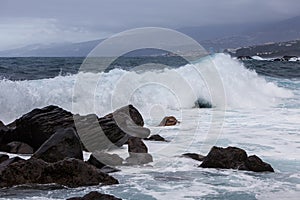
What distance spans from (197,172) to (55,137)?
2.41 m

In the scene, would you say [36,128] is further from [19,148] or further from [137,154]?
[137,154]

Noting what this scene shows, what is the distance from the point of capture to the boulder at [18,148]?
30.6 feet

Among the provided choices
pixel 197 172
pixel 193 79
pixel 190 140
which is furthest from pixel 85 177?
pixel 193 79

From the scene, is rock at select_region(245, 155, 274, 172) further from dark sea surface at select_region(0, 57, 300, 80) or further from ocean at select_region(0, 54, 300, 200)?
dark sea surface at select_region(0, 57, 300, 80)

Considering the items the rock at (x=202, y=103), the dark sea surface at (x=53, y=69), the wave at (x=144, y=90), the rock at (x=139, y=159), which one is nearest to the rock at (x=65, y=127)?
the rock at (x=139, y=159)

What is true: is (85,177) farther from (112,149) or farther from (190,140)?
(190,140)

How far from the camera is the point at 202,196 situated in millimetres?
6297

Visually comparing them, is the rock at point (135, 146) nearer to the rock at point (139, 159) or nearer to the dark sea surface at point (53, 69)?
the rock at point (139, 159)

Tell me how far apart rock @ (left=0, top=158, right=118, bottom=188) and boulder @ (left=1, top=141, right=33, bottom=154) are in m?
2.76

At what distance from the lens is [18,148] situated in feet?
30.7

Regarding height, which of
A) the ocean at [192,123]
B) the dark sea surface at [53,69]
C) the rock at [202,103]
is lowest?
the rock at [202,103]

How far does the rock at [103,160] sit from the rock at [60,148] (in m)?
0.28

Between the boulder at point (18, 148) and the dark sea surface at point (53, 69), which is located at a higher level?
the dark sea surface at point (53, 69)

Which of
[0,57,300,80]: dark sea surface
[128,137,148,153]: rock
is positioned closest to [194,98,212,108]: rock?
[0,57,300,80]: dark sea surface
